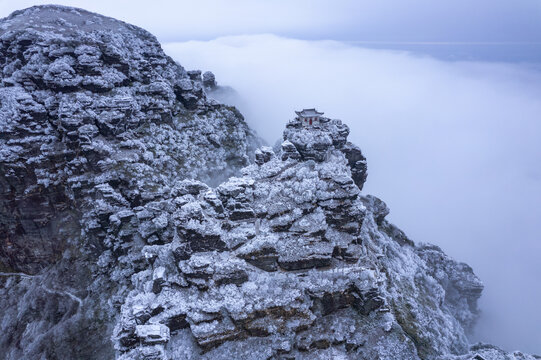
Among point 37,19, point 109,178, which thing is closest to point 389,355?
point 109,178

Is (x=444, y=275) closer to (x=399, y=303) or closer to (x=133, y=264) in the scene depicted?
(x=399, y=303)

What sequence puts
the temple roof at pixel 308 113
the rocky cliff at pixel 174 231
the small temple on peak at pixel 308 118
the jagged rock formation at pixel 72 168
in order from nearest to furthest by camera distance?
1. the rocky cliff at pixel 174 231
2. the jagged rock formation at pixel 72 168
3. the small temple on peak at pixel 308 118
4. the temple roof at pixel 308 113

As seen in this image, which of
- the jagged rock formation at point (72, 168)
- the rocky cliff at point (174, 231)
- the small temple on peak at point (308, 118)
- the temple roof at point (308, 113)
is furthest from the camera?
the temple roof at point (308, 113)

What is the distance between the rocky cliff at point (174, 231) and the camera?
30766 millimetres

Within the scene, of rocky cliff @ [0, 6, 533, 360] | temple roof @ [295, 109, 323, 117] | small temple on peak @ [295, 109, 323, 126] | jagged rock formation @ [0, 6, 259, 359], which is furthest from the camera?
temple roof @ [295, 109, 323, 117]

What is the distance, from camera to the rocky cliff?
30.8 metres

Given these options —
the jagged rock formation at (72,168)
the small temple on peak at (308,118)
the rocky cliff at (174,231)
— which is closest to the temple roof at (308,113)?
the small temple on peak at (308,118)

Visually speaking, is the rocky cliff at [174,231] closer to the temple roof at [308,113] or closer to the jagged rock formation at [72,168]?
the jagged rock formation at [72,168]

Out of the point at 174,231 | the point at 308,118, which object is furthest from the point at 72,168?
the point at 308,118

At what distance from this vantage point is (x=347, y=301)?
3319 centimetres

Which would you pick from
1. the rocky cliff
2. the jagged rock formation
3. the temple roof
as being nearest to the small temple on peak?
the temple roof

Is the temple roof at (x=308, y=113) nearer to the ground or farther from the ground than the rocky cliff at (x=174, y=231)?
farther from the ground

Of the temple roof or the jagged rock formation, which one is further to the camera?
the temple roof

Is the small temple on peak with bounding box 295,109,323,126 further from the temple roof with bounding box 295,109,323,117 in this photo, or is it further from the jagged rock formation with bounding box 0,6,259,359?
the jagged rock formation with bounding box 0,6,259,359
